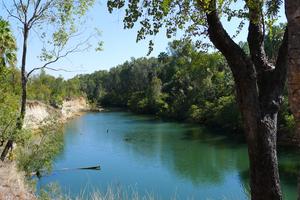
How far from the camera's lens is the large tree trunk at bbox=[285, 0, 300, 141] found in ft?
6.93

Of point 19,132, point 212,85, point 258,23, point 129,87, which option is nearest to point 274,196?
point 258,23

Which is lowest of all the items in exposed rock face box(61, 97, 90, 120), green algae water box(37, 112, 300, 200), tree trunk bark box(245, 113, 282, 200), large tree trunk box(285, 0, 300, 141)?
A: green algae water box(37, 112, 300, 200)

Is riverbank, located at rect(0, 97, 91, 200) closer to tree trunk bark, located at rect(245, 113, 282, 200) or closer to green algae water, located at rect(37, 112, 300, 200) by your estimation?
green algae water, located at rect(37, 112, 300, 200)

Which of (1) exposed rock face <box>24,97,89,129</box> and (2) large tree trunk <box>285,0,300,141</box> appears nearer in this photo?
(2) large tree trunk <box>285,0,300,141</box>

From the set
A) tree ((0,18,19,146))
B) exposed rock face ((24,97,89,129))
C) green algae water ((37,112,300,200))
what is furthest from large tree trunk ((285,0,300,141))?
exposed rock face ((24,97,89,129))

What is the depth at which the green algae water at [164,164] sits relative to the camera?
2205 centimetres

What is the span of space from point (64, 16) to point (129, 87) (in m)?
88.8

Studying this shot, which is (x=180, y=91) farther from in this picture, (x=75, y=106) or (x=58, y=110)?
(x=75, y=106)

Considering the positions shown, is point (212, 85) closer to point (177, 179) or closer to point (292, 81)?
point (177, 179)

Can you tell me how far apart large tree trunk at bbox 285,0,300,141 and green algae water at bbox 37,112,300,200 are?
12.7 metres

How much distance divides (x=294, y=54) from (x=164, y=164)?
2741 cm

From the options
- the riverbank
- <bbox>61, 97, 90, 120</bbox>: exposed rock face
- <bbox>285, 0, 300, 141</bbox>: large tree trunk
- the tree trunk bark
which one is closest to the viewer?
<bbox>285, 0, 300, 141</bbox>: large tree trunk

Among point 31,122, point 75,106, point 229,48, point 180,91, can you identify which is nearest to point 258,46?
point 229,48

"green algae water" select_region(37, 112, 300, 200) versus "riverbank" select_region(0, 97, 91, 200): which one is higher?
"riverbank" select_region(0, 97, 91, 200)
